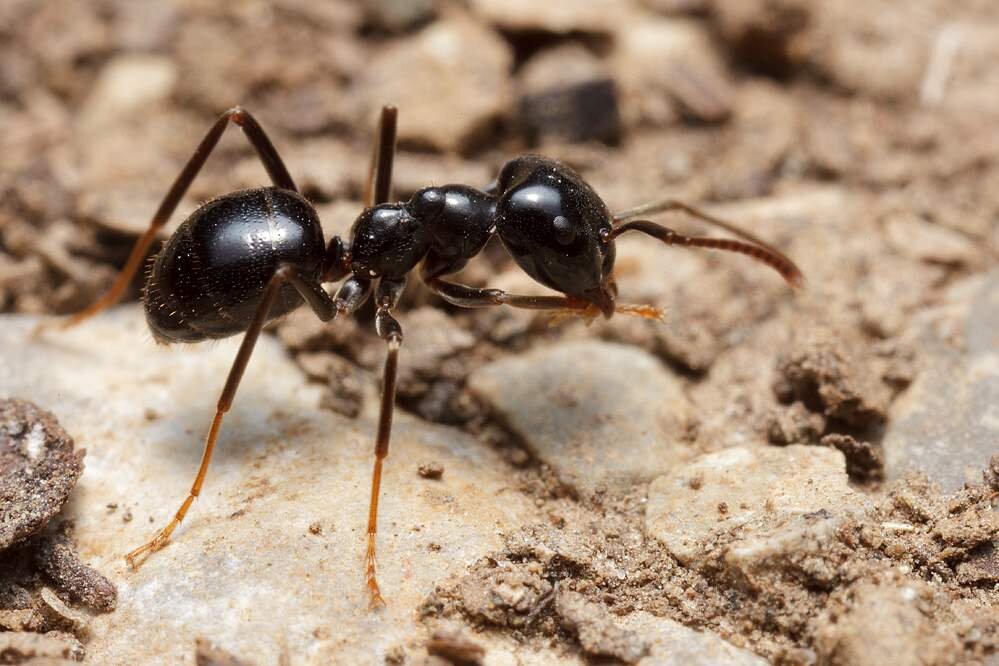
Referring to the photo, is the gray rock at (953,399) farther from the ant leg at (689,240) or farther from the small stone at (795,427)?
the ant leg at (689,240)

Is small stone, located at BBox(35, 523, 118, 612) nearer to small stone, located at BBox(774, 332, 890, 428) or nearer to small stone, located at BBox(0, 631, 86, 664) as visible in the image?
small stone, located at BBox(0, 631, 86, 664)

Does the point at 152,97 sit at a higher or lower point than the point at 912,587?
higher

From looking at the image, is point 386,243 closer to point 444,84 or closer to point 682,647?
point 444,84

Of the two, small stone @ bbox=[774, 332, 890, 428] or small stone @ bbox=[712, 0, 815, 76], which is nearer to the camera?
small stone @ bbox=[774, 332, 890, 428]

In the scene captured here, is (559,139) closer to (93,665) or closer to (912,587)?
(912,587)

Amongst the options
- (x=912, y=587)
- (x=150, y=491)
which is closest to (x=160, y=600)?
(x=150, y=491)

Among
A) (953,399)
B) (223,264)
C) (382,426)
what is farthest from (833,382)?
(223,264)

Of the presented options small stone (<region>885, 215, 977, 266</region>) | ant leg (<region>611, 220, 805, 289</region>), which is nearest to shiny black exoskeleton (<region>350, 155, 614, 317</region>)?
ant leg (<region>611, 220, 805, 289</region>)
